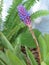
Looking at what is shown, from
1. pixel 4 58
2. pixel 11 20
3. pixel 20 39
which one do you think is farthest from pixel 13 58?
pixel 11 20

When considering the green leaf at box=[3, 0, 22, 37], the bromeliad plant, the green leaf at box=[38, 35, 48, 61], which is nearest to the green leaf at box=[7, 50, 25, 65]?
the bromeliad plant

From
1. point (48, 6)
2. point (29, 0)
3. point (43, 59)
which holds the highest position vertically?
point (48, 6)

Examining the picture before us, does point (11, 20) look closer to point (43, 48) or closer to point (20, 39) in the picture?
point (20, 39)

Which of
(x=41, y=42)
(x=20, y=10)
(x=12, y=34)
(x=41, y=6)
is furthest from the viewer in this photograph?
(x=41, y=6)

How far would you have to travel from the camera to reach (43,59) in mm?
1001

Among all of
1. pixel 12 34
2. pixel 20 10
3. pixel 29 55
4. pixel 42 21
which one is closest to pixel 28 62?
pixel 29 55

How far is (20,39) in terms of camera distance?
4.23 feet

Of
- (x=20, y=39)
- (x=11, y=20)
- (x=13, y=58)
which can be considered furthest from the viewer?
(x=11, y=20)

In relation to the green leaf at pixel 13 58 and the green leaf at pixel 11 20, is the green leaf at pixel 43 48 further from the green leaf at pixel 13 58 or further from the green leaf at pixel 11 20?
the green leaf at pixel 11 20

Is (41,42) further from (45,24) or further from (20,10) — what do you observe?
(45,24)

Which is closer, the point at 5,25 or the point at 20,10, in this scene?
the point at 20,10

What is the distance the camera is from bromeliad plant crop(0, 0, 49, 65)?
3.01 ft

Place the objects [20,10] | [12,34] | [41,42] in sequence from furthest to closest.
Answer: [12,34] < [41,42] < [20,10]

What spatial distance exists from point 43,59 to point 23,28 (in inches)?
19.2
